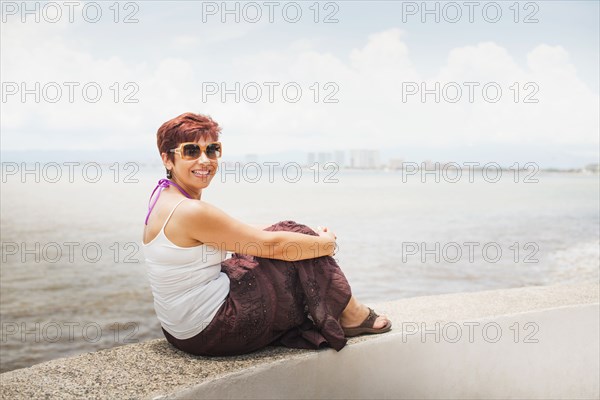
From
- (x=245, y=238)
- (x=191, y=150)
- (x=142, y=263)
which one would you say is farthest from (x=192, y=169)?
(x=142, y=263)

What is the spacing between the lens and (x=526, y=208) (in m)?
23.5

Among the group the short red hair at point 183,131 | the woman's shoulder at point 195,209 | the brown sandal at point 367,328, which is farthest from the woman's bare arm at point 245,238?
the brown sandal at point 367,328

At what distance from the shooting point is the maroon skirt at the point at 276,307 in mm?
2803

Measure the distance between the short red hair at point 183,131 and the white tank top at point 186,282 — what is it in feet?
0.90

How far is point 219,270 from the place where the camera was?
2844mm

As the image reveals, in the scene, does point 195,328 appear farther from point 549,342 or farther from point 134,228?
point 134,228

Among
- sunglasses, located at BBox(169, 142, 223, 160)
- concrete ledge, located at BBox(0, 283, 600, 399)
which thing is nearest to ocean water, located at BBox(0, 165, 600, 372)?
concrete ledge, located at BBox(0, 283, 600, 399)

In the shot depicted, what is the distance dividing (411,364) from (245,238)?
110 cm

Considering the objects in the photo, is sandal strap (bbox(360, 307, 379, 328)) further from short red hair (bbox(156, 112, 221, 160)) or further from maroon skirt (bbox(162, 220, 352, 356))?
short red hair (bbox(156, 112, 221, 160))

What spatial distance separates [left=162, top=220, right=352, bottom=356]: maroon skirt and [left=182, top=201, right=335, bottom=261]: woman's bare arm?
2.5 inches

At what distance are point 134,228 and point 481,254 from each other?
26.9ft

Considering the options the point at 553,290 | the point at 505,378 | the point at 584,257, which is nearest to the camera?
the point at 505,378

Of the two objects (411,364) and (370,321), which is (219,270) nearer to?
(370,321)

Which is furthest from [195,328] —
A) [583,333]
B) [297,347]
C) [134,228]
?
[134,228]
